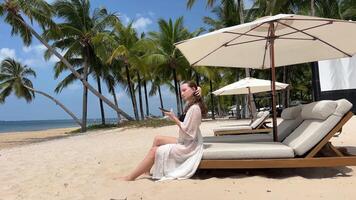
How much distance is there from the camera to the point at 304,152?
5.23 m

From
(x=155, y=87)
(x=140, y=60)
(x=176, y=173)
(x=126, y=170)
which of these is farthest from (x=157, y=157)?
(x=155, y=87)

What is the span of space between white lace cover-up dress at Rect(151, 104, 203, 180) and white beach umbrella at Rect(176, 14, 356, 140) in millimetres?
1209

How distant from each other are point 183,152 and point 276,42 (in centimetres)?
280

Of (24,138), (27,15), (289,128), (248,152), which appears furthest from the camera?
(24,138)

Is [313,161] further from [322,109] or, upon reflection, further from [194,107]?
[194,107]

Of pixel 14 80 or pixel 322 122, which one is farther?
pixel 14 80

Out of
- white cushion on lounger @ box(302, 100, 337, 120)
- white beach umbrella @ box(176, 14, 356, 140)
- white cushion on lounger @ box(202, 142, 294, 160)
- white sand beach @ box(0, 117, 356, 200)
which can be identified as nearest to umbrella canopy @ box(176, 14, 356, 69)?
white beach umbrella @ box(176, 14, 356, 140)

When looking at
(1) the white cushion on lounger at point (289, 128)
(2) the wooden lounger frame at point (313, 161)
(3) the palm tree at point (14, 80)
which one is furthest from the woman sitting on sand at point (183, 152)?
(3) the palm tree at point (14, 80)

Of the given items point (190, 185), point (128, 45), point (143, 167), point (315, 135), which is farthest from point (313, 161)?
point (128, 45)

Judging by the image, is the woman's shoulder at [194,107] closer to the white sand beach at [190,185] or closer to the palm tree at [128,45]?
the white sand beach at [190,185]

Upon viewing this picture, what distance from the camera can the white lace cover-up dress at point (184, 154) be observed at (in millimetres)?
5442

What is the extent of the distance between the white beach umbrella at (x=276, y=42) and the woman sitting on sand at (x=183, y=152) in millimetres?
975

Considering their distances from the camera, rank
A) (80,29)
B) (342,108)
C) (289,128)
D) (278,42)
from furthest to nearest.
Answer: (80,29) → (278,42) → (289,128) → (342,108)

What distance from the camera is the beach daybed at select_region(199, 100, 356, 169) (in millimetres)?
5207
